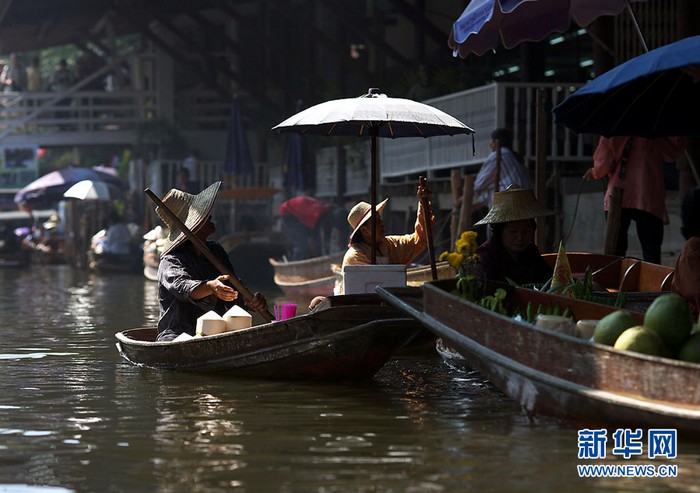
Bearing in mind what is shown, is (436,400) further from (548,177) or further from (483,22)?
(548,177)

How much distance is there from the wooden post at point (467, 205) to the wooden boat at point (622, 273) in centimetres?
307

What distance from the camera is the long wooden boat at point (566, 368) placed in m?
5.86

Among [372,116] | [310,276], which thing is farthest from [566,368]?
[310,276]

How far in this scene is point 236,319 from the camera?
30.5 ft

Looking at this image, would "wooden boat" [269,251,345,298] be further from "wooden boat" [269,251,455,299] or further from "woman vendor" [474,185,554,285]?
"woman vendor" [474,185,554,285]

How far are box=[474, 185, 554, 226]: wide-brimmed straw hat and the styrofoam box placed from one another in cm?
73

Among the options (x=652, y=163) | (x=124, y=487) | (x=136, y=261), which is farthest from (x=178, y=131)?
(x=124, y=487)

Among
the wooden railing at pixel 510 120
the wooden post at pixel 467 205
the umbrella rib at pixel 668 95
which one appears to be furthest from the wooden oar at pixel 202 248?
the wooden railing at pixel 510 120

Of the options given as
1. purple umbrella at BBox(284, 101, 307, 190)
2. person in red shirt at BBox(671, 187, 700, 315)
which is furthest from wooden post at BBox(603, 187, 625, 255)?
purple umbrella at BBox(284, 101, 307, 190)

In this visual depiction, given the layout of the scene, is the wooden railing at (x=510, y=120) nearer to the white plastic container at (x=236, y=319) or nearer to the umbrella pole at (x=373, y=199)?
the umbrella pole at (x=373, y=199)

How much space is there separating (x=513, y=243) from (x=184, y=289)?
2302 millimetres

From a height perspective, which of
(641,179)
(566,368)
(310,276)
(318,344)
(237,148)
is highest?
(237,148)

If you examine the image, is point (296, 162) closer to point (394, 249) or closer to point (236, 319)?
point (394, 249)
